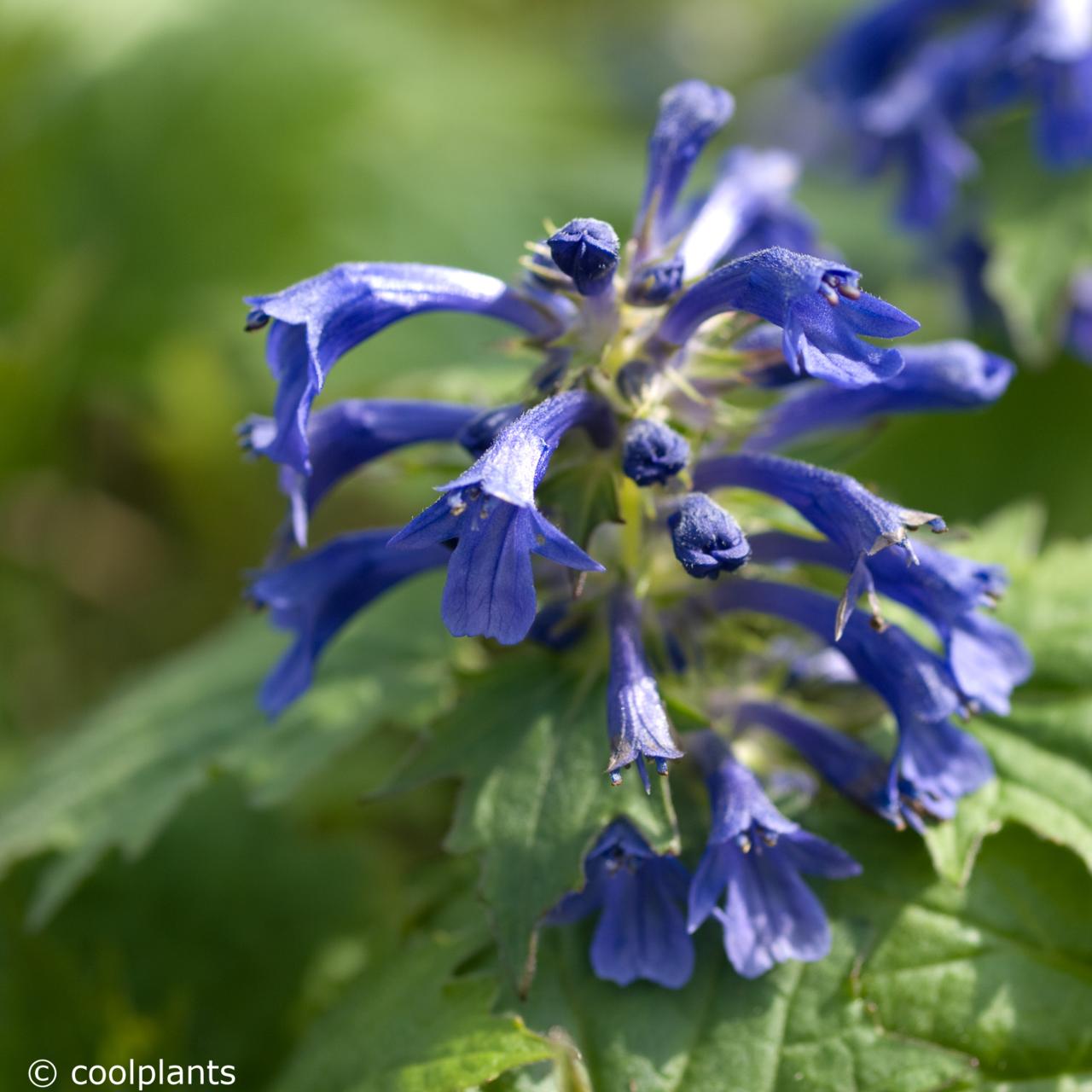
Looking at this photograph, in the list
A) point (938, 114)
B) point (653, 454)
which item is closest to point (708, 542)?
point (653, 454)

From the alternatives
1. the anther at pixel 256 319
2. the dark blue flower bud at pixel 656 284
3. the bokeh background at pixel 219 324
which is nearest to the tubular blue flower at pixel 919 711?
the dark blue flower bud at pixel 656 284

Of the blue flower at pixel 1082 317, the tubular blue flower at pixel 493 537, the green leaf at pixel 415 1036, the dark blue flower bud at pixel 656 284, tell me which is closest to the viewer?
the tubular blue flower at pixel 493 537

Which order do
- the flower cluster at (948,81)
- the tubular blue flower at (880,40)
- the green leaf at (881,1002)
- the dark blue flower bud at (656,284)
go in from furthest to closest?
the tubular blue flower at (880,40), the flower cluster at (948,81), the dark blue flower bud at (656,284), the green leaf at (881,1002)

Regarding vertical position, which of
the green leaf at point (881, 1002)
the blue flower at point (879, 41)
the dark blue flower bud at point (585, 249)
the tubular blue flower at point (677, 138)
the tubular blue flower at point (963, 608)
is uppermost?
the blue flower at point (879, 41)

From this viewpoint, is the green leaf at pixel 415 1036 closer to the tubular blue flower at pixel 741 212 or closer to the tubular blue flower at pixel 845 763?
the tubular blue flower at pixel 845 763

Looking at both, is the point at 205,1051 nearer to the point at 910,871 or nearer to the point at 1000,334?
the point at 910,871

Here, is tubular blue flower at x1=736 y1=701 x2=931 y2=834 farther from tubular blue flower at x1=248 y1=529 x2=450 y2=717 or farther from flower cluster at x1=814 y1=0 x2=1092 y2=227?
flower cluster at x1=814 y1=0 x2=1092 y2=227

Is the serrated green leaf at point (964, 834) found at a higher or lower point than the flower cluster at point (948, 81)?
lower
